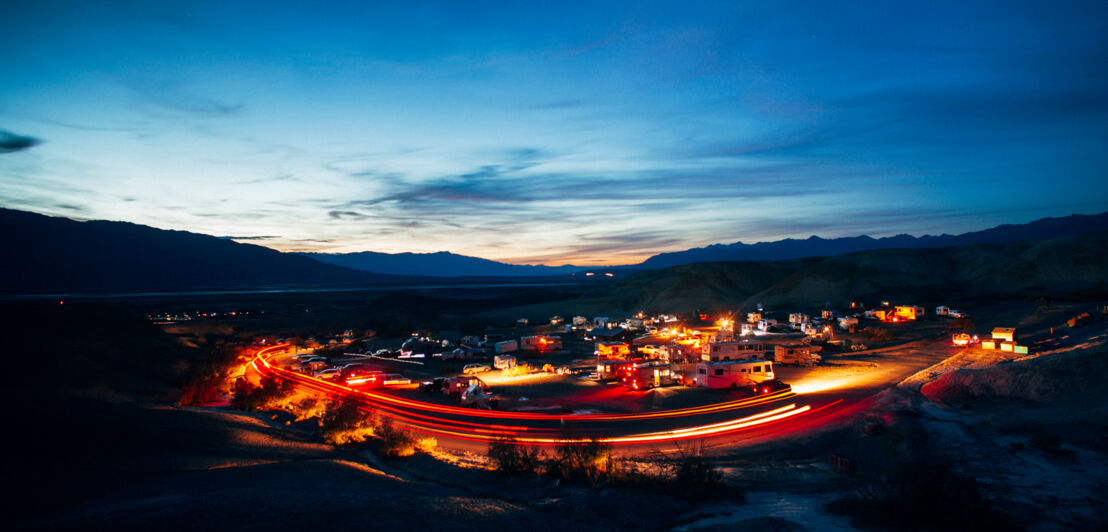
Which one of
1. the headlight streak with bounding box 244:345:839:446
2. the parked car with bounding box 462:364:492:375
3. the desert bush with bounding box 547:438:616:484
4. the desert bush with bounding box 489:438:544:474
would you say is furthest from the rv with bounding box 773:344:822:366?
the desert bush with bounding box 489:438:544:474

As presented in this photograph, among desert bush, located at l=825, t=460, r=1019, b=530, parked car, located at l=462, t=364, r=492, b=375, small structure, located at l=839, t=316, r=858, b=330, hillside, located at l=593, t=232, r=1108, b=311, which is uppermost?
hillside, located at l=593, t=232, r=1108, b=311

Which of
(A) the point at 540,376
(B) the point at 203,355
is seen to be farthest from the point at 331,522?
(B) the point at 203,355

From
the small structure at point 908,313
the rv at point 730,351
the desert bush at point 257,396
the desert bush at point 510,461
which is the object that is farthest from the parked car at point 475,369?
the small structure at point 908,313

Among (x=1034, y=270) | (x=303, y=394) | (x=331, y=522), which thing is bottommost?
(x=303, y=394)

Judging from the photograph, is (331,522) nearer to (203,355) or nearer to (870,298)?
(203,355)

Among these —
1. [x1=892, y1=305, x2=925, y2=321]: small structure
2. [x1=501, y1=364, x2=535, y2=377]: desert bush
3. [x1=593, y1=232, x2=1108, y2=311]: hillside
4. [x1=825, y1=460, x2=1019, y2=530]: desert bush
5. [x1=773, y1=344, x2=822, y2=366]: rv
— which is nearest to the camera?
[x1=825, y1=460, x2=1019, y2=530]: desert bush

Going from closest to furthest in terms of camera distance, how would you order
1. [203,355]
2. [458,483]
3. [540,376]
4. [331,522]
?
[331,522], [458,483], [540,376], [203,355]

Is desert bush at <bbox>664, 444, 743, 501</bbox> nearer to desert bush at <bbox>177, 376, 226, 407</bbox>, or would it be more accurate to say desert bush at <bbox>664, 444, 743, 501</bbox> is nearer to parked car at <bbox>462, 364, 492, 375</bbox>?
desert bush at <bbox>177, 376, 226, 407</bbox>
